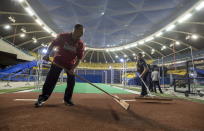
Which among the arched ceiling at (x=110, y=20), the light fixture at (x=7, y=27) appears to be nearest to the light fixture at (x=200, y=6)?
the arched ceiling at (x=110, y=20)

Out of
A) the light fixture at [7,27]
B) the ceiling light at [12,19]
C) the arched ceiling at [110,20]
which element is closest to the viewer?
the arched ceiling at [110,20]

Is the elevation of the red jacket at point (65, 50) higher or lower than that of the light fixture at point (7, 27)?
lower

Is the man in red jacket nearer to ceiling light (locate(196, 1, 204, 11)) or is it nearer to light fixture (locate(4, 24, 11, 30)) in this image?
ceiling light (locate(196, 1, 204, 11))

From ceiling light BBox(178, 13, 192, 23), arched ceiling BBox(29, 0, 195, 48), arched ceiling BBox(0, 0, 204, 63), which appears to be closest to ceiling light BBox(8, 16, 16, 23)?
arched ceiling BBox(0, 0, 204, 63)

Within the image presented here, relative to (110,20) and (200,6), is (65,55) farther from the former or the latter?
(110,20)

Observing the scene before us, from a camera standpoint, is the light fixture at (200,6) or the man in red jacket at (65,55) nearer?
the man in red jacket at (65,55)

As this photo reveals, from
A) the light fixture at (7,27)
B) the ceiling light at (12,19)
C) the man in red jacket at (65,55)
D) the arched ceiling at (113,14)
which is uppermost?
the arched ceiling at (113,14)

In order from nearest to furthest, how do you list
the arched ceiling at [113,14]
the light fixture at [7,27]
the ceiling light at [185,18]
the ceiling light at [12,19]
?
the ceiling light at [185,18]
the ceiling light at [12,19]
the arched ceiling at [113,14]
the light fixture at [7,27]

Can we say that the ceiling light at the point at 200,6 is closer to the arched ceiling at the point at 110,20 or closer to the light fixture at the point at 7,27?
the arched ceiling at the point at 110,20

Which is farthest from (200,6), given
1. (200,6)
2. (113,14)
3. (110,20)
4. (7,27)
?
(7,27)

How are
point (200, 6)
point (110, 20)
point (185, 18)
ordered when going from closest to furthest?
point (200, 6)
point (185, 18)
point (110, 20)

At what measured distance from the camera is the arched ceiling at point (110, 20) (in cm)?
1401

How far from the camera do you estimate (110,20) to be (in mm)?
20344

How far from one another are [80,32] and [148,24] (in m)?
19.7
